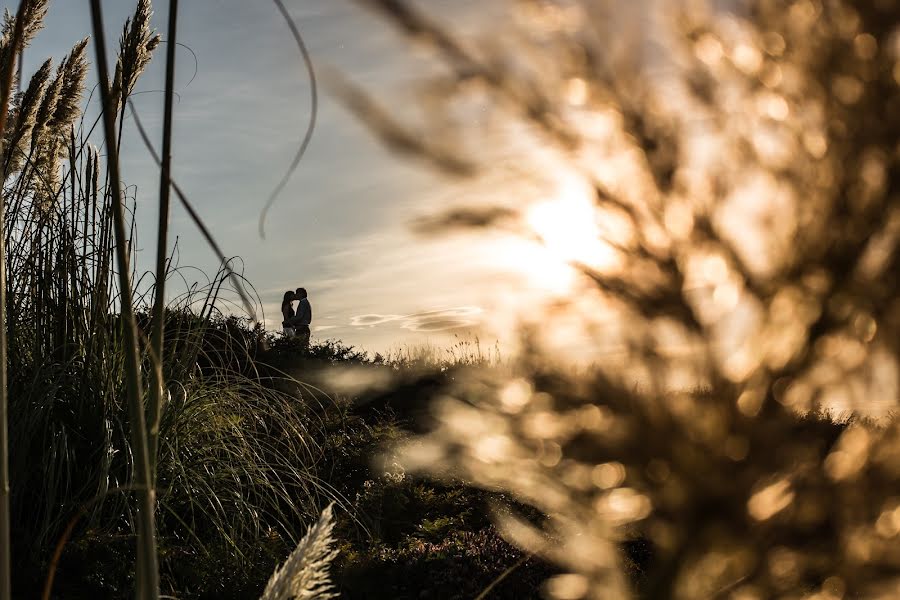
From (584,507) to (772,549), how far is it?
20 cm

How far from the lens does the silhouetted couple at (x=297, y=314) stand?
12.2m

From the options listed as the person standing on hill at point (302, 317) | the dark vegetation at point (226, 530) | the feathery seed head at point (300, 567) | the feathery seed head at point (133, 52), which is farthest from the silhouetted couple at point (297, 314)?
the feathery seed head at point (300, 567)

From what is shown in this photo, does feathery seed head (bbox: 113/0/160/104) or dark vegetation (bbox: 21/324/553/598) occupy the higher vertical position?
feathery seed head (bbox: 113/0/160/104)

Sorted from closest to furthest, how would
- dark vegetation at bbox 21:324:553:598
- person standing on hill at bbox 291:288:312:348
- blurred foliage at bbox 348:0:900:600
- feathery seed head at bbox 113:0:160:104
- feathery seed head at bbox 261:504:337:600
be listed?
blurred foliage at bbox 348:0:900:600, feathery seed head at bbox 261:504:337:600, feathery seed head at bbox 113:0:160:104, dark vegetation at bbox 21:324:553:598, person standing on hill at bbox 291:288:312:348

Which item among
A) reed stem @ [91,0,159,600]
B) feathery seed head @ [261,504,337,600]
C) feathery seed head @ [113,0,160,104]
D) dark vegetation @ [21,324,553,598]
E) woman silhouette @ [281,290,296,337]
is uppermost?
feathery seed head @ [113,0,160,104]

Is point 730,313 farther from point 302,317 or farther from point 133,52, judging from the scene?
point 302,317

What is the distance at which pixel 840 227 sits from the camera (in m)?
0.71

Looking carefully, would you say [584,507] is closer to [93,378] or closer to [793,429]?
[793,429]

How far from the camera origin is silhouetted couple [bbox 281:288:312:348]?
12228 millimetres

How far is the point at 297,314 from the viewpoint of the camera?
Result: 1245 centimetres

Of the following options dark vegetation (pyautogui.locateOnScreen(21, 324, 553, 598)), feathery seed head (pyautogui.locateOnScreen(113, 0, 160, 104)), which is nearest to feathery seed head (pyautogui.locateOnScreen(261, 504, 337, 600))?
feathery seed head (pyautogui.locateOnScreen(113, 0, 160, 104))

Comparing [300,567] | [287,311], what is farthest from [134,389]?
[287,311]

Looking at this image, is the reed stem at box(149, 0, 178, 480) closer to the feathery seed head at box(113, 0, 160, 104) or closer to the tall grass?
the feathery seed head at box(113, 0, 160, 104)

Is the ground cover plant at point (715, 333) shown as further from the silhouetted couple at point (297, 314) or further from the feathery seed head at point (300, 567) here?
the silhouetted couple at point (297, 314)
